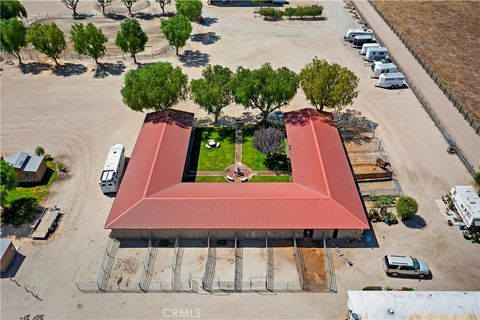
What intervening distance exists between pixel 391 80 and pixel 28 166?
59.3 metres

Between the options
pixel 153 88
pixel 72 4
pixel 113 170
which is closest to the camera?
pixel 113 170

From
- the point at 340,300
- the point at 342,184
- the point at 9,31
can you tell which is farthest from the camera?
the point at 9,31

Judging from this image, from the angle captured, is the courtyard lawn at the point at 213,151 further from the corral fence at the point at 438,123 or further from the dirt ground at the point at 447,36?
the dirt ground at the point at 447,36

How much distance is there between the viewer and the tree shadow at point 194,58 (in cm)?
7825

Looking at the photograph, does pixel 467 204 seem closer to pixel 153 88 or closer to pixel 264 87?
pixel 264 87

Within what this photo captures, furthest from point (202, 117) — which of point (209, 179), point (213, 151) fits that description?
point (209, 179)

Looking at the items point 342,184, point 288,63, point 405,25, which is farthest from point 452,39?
point 342,184

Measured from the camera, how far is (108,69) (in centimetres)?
7675

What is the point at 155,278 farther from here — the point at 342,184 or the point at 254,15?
the point at 254,15

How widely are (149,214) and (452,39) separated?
251ft

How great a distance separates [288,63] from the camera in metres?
78.6

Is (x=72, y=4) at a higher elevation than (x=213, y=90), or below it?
below

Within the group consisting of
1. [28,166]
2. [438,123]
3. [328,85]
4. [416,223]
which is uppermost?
[328,85]

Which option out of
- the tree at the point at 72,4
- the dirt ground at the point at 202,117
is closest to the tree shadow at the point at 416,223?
the dirt ground at the point at 202,117
